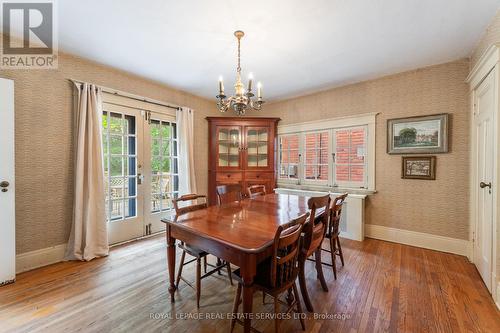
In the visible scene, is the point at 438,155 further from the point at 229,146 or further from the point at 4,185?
the point at 4,185

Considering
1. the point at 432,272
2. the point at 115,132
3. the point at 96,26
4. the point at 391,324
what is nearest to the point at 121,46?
the point at 96,26

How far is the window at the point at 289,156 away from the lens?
4.38 meters

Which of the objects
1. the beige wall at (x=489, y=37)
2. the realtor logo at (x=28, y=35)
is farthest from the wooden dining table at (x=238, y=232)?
the beige wall at (x=489, y=37)

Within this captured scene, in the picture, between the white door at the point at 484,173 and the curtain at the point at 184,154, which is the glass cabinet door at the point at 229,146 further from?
the white door at the point at 484,173

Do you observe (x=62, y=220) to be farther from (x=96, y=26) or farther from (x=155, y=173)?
(x=96, y=26)

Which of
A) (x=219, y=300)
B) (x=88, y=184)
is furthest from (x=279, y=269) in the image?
(x=88, y=184)

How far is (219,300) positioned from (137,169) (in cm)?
237

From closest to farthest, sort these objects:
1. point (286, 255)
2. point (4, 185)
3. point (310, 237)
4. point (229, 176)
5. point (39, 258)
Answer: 1. point (286, 255)
2. point (310, 237)
3. point (4, 185)
4. point (39, 258)
5. point (229, 176)

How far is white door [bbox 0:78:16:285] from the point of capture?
2.12 meters

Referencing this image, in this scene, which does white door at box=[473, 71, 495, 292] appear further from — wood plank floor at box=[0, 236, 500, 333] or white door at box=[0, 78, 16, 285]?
white door at box=[0, 78, 16, 285]

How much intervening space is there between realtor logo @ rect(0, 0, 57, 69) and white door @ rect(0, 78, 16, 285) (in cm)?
47

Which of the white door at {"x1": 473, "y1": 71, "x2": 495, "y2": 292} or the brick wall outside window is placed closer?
the white door at {"x1": 473, "y1": 71, "x2": 495, "y2": 292}

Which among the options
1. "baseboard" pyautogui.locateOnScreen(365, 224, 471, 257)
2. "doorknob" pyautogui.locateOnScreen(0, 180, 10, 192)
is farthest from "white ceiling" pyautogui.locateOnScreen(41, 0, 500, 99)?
"baseboard" pyautogui.locateOnScreen(365, 224, 471, 257)

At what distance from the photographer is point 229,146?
452 cm
